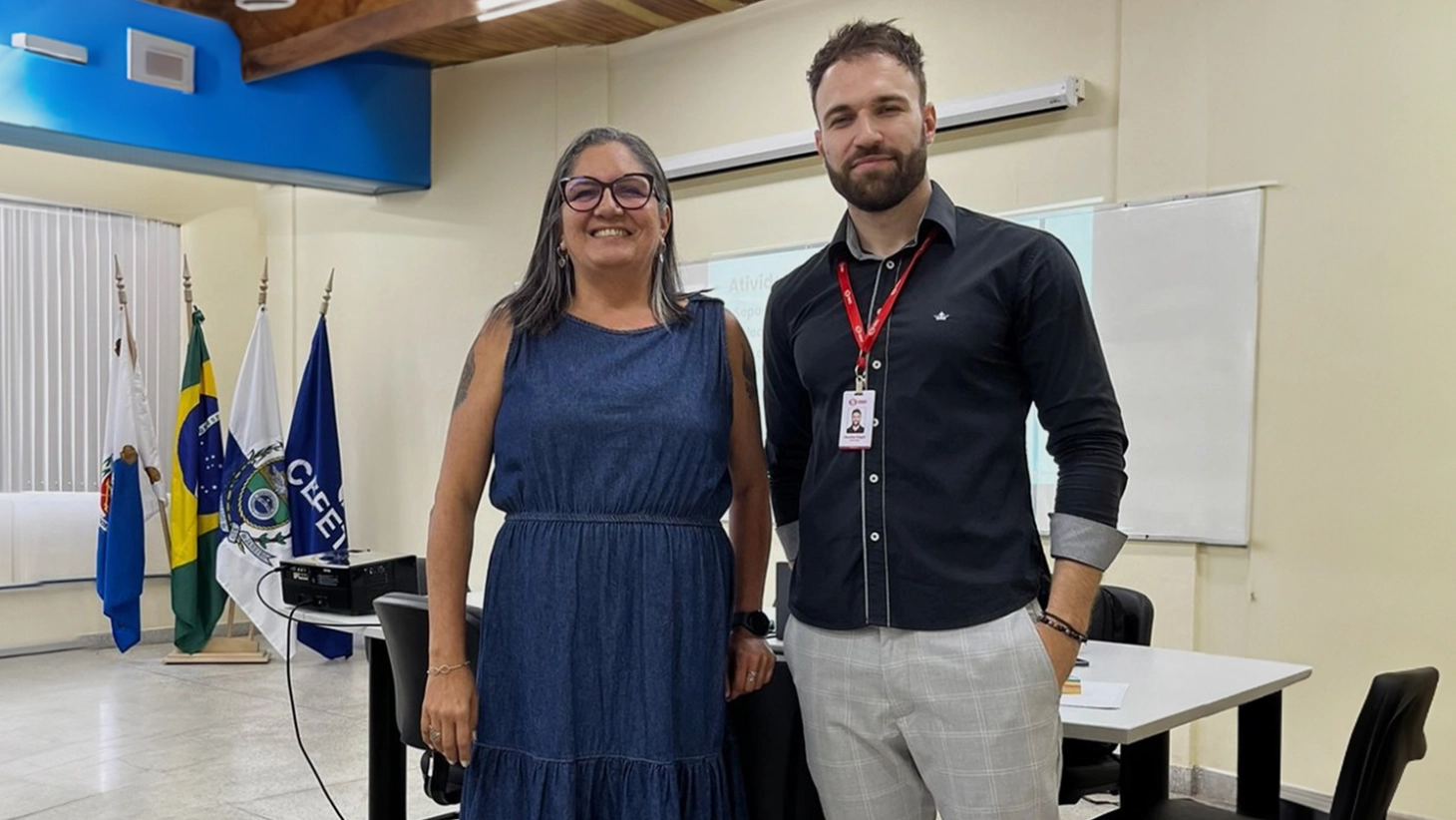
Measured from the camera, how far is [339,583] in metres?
3.32

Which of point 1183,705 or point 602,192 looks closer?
point 602,192

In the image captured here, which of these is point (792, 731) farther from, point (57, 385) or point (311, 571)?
point (57, 385)

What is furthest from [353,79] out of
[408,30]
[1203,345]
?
[1203,345]

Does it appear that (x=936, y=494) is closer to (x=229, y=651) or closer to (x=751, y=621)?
(x=751, y=621)

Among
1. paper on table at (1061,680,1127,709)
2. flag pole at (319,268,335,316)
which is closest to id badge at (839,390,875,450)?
paper on table at (1061,680,1127,709)

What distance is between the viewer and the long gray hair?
6.15ft

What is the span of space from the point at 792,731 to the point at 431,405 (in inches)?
210

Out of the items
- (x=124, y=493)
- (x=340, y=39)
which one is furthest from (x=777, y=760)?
(x=124, y=493)

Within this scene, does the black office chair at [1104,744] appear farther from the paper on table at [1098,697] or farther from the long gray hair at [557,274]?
the long gray hair at [557,274]

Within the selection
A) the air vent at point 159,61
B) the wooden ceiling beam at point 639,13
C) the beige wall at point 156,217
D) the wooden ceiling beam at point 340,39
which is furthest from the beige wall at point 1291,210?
the beige wall at point 156,217

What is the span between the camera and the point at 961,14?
4957 mm

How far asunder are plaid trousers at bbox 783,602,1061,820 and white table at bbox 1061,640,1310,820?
0.63 metres

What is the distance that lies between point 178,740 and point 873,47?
4710 mm

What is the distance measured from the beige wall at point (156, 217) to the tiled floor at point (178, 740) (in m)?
0.30
